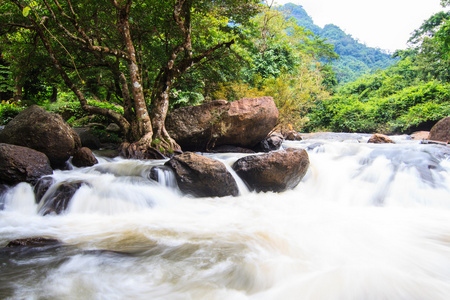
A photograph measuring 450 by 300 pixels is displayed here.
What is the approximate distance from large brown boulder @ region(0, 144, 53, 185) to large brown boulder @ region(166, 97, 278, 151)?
159 inches

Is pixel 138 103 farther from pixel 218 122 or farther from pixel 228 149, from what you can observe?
Answer: pixel 228 149

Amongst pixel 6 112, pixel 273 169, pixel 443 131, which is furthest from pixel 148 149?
pixel 443 131

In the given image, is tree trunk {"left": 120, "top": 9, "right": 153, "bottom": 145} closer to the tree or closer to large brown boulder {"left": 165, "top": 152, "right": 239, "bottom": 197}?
the tree

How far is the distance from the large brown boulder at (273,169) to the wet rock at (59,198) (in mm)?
3051

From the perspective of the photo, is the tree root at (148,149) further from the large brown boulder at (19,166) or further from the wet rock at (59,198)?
the wet rock at (59,198)

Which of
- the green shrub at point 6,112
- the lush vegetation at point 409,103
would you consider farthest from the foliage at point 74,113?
the lush vegetation at point 409,103

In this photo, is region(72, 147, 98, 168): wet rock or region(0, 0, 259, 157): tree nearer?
region(72, 147, 98, 168): wet rock

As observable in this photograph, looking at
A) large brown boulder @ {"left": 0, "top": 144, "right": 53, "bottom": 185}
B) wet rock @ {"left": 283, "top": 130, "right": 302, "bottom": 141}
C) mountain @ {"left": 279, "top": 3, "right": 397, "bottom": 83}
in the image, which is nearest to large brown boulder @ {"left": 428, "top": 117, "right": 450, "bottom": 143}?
wet rock @ {"left": 283, "top": 130, "right": 302, "bottom": 141}

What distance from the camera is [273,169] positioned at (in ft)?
15.7

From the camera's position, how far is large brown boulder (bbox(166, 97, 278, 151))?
26.1 feet

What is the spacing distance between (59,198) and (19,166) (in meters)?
1.05

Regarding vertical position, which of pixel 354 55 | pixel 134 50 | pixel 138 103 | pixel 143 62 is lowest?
pixel 138 103

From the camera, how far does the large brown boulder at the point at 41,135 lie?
5.01 meters

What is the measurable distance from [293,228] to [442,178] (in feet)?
12.8
